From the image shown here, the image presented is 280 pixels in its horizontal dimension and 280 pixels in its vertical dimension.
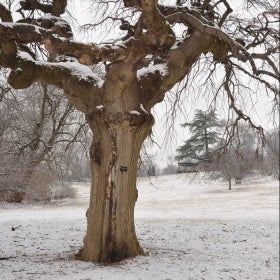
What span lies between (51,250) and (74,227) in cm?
388

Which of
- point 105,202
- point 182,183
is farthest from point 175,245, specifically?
point 182,183

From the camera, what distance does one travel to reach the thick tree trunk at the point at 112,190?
579 cm

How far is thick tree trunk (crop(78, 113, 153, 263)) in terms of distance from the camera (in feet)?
19.0

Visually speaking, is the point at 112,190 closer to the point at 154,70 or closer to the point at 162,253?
the point at 162,253

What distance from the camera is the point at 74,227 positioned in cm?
1112

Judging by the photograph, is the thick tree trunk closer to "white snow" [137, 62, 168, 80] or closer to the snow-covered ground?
the snow-covered ground

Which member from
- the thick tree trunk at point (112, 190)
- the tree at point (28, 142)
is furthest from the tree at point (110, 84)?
the tree at point (28, 142)

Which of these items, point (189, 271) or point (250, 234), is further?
point (250, 234)

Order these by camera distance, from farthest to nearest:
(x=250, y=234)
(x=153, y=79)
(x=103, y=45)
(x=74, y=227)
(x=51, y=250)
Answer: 1. (x=74, y=227)
2. (x=250, y=234)
3. (x=51, y=250)
4. (x=153, y=79)
5. (x=103, y=45)

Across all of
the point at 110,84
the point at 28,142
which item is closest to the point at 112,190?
the point at 110,84

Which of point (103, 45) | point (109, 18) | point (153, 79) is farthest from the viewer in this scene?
point (109, 18)

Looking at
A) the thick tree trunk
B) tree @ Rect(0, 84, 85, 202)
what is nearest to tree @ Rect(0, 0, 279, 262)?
the thick tree trunk

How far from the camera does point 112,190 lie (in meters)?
5.82

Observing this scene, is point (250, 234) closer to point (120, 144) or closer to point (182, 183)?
point (120, 144)
